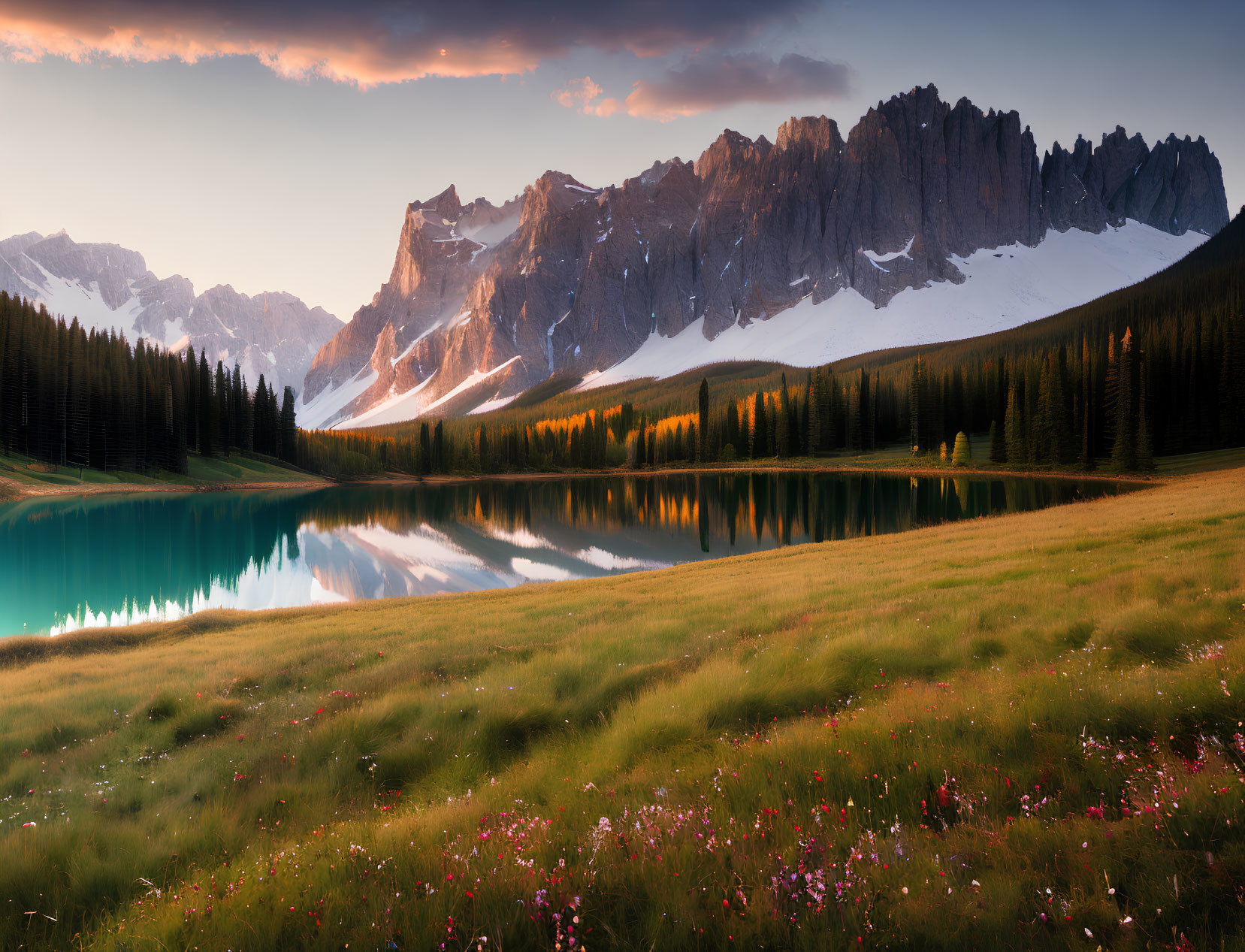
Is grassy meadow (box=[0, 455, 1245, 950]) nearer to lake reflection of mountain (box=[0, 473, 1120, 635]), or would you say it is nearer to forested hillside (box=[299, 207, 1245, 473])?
lake reflection of mountain (box=[0, 473, 1120, 635])

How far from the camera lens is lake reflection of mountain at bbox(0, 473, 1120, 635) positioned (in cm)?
3422

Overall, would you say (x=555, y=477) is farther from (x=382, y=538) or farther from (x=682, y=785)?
(x=682, y=785)

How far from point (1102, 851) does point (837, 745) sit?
2434 mm

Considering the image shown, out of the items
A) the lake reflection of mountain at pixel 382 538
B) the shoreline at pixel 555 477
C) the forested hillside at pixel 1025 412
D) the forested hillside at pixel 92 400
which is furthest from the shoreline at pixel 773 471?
the forested hillside at pixel 92 400

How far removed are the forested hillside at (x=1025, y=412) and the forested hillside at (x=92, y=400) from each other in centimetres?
4031

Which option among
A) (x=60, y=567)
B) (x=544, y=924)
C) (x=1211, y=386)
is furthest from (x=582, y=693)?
(x=1211, y=386)

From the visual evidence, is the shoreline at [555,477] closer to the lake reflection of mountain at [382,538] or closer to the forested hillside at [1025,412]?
the forested hillside at [1025,412]

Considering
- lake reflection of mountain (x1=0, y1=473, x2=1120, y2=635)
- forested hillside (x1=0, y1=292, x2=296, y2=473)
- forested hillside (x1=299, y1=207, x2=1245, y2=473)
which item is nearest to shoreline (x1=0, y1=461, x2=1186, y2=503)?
forested hillside (x1=299, y1=207, x2=1245, y2=473)

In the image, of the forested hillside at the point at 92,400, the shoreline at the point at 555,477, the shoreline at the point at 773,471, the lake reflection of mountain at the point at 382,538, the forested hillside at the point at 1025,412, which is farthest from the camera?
the forested hillside at the point at 92,400

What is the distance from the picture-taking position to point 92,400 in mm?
104125

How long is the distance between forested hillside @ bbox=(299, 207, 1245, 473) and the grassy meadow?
99152 mm

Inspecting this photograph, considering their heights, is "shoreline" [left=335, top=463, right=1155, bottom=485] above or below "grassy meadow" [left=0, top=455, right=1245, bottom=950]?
above

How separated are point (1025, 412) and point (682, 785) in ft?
432

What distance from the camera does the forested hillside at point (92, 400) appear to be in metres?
98.2
